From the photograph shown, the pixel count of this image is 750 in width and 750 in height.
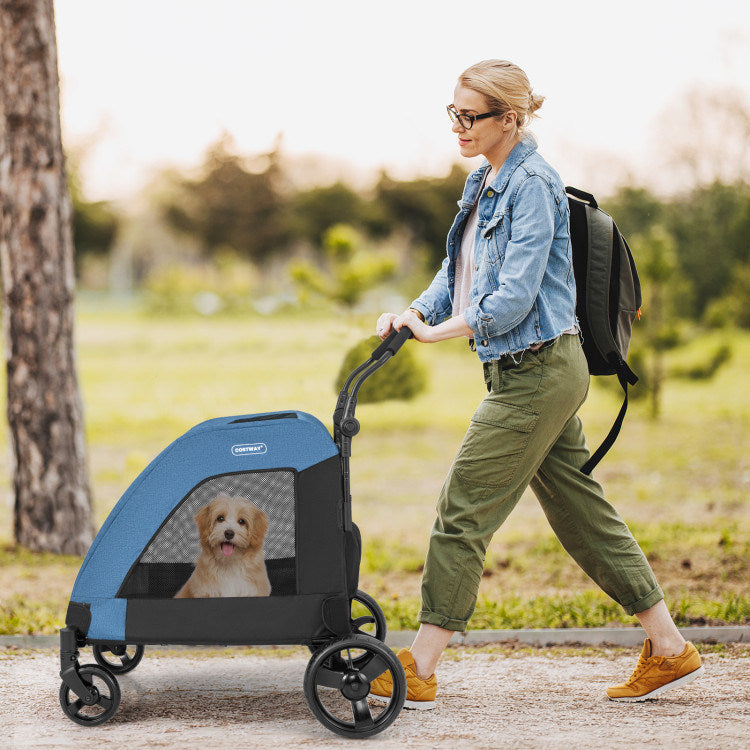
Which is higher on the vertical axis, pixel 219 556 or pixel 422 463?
pixel 219 556

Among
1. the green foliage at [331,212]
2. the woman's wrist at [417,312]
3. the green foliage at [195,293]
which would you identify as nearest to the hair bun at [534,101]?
the woman's wrist at [417,312]

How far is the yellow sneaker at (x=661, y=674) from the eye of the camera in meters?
2.84

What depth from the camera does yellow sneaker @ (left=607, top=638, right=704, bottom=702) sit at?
2.84 m

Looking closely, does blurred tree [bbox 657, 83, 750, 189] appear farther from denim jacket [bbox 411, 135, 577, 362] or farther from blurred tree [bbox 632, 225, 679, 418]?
denim jacket [bbox 411, 135, 577, 362]

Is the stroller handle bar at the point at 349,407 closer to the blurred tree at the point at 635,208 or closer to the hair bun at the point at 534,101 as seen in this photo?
the hair bun at the point at 534,101

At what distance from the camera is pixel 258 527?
2.66 meters

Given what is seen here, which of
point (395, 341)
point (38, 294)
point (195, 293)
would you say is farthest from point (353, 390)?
point (195, 293)

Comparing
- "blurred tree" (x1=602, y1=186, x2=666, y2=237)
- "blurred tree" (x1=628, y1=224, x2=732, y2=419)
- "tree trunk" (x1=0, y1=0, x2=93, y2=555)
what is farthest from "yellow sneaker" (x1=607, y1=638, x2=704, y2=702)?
"blurred tree" (x1=602, y1=186, x2=666, y2=237)

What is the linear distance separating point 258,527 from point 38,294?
2.77 m

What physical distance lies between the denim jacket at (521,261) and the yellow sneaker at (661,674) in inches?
39.5

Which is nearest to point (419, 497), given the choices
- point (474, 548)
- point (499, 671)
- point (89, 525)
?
point (89, 525)

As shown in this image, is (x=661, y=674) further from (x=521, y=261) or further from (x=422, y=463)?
(x=422, y=463)

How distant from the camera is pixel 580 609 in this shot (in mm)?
3934

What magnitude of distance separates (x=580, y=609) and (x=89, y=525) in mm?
2522
